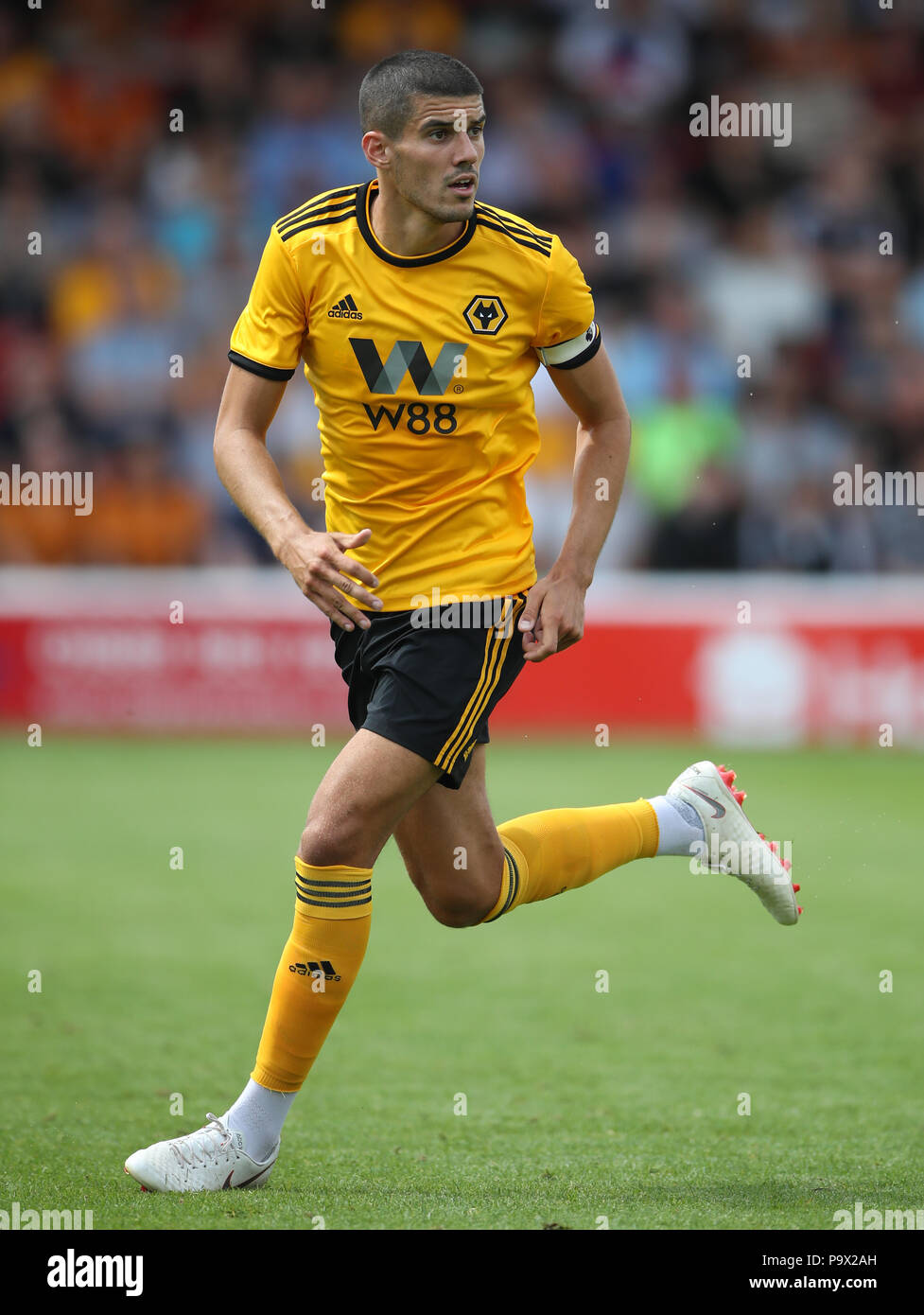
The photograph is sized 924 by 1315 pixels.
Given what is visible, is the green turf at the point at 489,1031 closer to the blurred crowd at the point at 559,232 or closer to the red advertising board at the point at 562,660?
the red advertising board at the point at 562,660

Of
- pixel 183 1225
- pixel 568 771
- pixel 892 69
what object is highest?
pixel 892 69

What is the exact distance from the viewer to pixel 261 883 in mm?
8094

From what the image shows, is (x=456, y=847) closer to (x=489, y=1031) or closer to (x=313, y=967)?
(x=313, y=967)

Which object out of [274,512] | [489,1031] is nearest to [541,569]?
[489,1031]

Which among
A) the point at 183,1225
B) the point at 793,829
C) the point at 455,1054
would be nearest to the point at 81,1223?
the point at 183,1225

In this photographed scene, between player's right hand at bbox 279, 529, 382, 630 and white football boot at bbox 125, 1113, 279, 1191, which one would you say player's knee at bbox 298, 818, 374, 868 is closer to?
player's right hand at bbox 279, 529, 382, 630

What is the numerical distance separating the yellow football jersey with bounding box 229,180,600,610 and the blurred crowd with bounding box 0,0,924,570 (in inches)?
325

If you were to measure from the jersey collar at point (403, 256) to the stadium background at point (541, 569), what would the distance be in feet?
7.11

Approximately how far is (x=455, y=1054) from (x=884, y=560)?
8046 millimetres

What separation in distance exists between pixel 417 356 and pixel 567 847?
1357 mm

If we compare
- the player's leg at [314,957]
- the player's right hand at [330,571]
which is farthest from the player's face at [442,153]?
the player's leg at [314,957]

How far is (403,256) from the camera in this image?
4305 mm

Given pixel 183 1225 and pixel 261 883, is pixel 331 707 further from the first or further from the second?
pixel 183 1225

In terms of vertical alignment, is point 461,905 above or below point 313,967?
above
